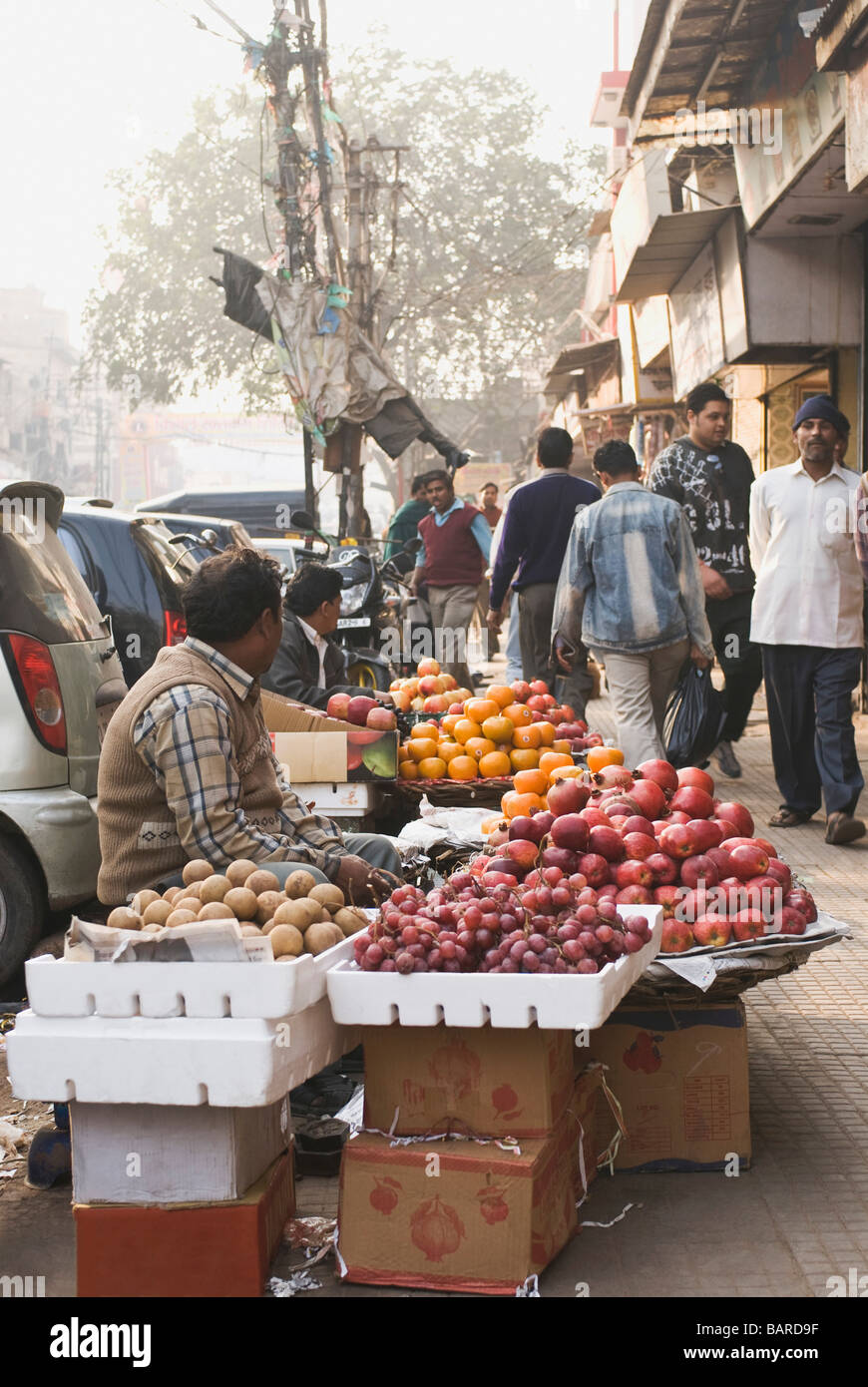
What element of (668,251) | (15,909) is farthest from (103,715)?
(668,251)

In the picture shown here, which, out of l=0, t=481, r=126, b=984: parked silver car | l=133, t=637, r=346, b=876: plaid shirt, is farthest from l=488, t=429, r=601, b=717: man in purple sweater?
l=133, t=637, r=346, b=876: plaid shirt

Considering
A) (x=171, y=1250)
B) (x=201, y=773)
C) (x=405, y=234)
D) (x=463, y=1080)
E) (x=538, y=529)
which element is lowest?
(x=171, y=1250)

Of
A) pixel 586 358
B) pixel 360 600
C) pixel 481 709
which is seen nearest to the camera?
pixel 481 709

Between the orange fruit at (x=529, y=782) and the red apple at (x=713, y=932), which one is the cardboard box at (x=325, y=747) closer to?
the orange fruit at (x=529, y=782)

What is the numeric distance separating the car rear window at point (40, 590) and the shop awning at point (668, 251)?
8.06m

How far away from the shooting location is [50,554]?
5516 mm

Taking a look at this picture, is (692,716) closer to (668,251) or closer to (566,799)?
(566,799)

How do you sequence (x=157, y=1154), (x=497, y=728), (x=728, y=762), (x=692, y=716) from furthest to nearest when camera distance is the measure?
(x=728, y=762) < (x=692, y=716) < (x=497, y=728) < (x=157, y=1154)

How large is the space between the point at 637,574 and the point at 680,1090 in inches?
155

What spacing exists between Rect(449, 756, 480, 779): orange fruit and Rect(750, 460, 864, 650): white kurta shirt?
2.15 meters

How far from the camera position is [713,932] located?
3582 mm

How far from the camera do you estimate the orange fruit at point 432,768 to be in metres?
6.15

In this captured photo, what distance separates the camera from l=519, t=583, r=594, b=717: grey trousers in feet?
29.4

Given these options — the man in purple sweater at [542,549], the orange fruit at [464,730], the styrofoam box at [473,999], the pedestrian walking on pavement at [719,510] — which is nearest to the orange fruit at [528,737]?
the orange fruit at [464,730]
